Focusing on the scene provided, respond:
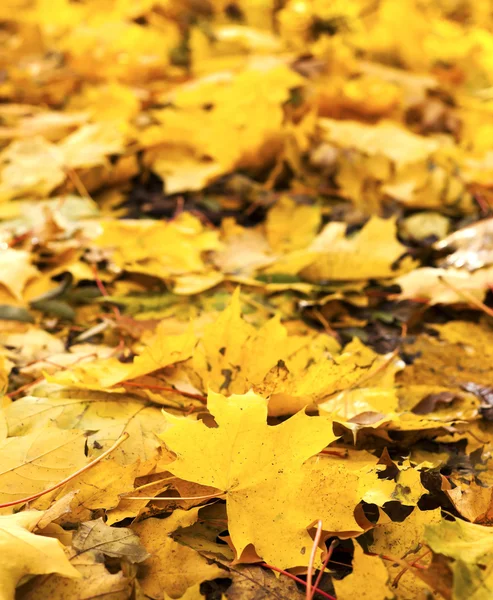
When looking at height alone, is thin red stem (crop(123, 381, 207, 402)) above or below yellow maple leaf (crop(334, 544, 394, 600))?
below

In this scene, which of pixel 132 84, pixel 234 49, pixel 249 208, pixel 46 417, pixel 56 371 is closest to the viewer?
pixel 46 417

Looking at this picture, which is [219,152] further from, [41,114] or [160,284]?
[41,114]

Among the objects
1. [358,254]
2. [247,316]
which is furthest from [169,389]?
[358,254]

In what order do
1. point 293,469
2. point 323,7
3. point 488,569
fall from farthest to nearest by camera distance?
point 323,7, point 293,469, point 488,569

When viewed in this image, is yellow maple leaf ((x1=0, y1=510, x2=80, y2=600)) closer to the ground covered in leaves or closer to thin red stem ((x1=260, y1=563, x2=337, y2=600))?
the ground covered in leaves

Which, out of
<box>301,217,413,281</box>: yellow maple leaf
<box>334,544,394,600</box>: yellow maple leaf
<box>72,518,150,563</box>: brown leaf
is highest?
<box>334,544,394,600</box>: yellow maple leaf

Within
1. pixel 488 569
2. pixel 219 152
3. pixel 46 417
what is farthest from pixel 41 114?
pixel 488 569

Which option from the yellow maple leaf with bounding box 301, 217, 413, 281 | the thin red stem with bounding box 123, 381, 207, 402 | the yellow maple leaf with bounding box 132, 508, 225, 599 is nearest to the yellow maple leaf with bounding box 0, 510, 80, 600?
the yellow maple leaf with bounding box 132, 508, 225, 599

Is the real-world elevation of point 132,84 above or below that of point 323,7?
below
